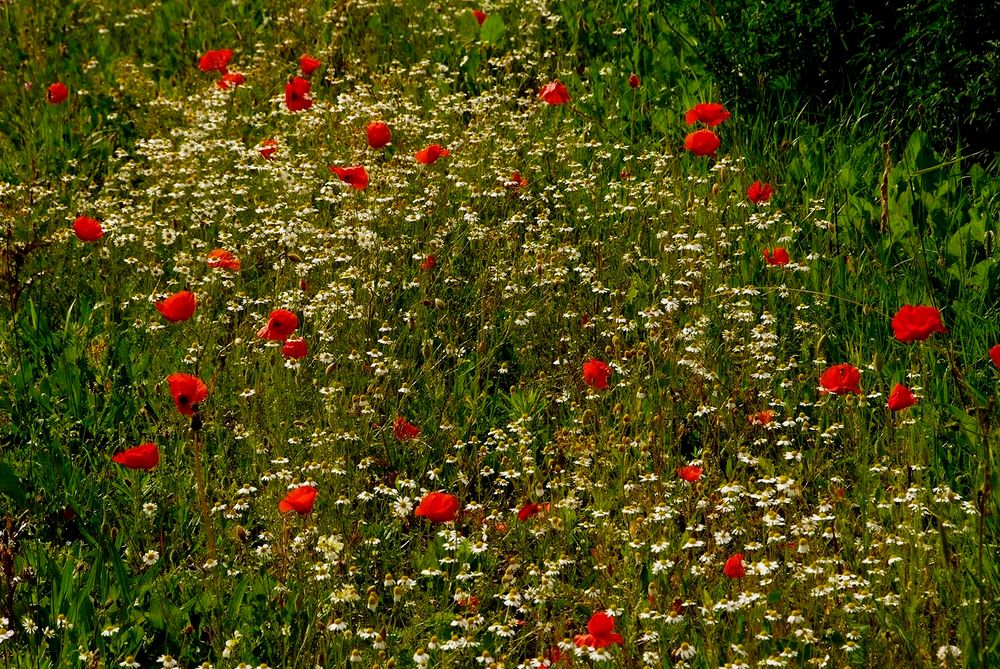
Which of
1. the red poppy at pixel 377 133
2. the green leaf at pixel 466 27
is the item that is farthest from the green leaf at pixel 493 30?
the red poppy at pixel 377 133

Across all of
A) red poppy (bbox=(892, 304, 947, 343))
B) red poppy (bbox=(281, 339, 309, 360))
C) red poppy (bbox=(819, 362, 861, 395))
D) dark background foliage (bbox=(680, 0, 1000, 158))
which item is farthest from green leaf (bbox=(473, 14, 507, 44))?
red poppy (bbox=(892, 304, 947, 343))

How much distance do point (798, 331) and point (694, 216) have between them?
24.4 inches

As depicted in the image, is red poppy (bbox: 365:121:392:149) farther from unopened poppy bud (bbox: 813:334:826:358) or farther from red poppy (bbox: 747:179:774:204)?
unopened poppy bud (bbox: 813:334:826:358)

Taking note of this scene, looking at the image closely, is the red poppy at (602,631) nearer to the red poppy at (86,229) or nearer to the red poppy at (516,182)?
the red poppy at (86,229)

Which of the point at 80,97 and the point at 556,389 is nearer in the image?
the point at 556,389

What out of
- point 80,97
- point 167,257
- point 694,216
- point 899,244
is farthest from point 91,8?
point 899,244

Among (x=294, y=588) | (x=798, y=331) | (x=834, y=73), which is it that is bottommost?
(x=294, y=588)

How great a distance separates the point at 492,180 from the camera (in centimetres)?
477

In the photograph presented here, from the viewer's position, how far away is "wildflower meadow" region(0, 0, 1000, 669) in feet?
8.77

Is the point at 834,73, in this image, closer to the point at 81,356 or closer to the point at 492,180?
the point at 492,180

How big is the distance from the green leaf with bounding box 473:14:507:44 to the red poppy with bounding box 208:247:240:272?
2598 mm

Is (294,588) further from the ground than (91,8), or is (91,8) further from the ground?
(91,8)

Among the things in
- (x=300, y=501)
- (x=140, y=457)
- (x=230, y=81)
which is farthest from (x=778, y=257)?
(x=230, y=81)

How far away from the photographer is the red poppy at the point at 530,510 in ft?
9.46
